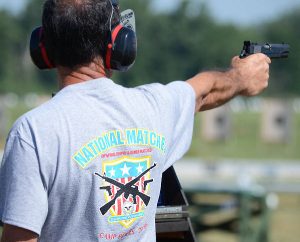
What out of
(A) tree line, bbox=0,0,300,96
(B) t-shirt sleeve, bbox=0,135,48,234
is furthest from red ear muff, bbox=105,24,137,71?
(A) tree line, bbox=0,0,300,96

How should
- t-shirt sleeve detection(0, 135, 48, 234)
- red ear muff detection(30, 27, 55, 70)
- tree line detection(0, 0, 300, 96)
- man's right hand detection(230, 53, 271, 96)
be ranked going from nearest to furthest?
t-shirt sleeve detection(0, 135, 48, 234), red ear muff detection(30, 27, 55, 70), man's right hand detection(230, 53, 271, 96), tree line detection(0, 0, 300, 96)

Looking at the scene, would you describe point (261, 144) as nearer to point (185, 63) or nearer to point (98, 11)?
point (98, 11)

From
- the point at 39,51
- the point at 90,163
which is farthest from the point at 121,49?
the point at 90,163

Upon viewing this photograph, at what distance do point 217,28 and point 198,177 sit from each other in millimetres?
75891

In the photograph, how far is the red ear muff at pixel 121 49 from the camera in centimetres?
307

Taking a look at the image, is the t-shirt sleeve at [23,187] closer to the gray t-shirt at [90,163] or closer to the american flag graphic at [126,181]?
the gray t-shirt at [90,163]

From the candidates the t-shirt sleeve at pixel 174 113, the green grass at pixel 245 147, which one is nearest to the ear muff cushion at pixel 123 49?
the t-shirt sleeve at pixel 174 113

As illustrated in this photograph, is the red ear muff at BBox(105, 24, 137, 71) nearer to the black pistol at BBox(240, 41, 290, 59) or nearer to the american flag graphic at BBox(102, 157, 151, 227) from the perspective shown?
the american flag graphic at BBox(102, 157, 151, 227)

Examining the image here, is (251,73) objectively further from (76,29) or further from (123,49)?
(76,29)

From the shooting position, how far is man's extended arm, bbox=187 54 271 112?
11.2 feet

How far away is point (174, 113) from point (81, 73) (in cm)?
37

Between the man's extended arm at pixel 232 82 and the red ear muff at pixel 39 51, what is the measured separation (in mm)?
541

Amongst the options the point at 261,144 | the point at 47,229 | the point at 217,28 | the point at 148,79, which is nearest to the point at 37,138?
the point at 47,229

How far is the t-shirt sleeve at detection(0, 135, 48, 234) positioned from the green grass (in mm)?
24786
